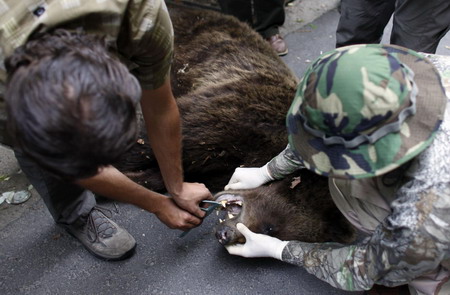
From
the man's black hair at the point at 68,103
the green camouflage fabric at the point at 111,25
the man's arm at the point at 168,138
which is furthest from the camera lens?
the man's arm at the point at 168,138

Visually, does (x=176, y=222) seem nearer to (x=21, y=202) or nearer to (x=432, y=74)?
(x=21, y=202)

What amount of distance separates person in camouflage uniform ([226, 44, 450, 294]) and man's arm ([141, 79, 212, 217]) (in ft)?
2.09

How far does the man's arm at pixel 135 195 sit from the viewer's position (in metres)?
1.93

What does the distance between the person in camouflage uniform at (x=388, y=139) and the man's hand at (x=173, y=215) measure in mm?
903

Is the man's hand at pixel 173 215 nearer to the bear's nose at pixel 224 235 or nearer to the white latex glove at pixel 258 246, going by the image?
the bear's nose at pixel 224 235

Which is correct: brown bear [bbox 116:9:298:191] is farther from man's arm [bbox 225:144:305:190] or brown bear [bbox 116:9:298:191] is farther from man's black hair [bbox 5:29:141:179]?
man's black hair [bbox 5:29:141:179]

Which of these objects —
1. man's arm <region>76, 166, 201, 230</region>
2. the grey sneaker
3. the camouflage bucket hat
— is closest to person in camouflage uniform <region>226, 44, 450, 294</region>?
the camouflage bucket hat

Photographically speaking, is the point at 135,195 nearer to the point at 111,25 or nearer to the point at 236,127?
the point at 111,25

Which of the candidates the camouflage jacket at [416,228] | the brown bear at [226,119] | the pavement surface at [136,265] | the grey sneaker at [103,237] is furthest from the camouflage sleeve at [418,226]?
the grey sneaker at [103,237]

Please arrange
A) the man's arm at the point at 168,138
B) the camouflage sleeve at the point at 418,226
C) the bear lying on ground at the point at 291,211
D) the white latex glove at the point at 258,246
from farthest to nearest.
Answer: the bear lying on ground at the point at 291,211 < the white latex glove at the point at 258,246 < the man's arm at the point at 168,138 < the camouflage sleeve at the point at 418,226

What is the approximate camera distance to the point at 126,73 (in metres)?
1.41

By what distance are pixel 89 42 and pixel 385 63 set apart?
1.05 metres

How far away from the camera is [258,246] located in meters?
2.51

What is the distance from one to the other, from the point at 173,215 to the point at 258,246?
55 cm
